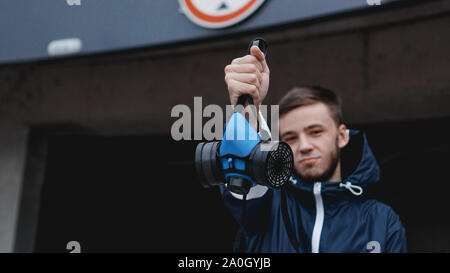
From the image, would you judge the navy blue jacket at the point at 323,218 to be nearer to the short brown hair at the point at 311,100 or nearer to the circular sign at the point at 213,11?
the short brown hair at the point at 311,100

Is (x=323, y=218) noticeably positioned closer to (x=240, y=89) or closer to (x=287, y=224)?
(x=287, y=224)

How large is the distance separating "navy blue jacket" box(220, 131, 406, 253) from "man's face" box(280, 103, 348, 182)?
6 centimetres

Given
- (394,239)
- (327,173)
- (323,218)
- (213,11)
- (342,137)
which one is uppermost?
(213,11)

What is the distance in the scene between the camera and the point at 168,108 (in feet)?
13.9

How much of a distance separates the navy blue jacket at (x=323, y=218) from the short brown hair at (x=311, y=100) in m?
0.33

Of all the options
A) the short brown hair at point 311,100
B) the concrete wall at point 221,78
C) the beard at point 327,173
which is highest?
the concrete wall at point 221,78

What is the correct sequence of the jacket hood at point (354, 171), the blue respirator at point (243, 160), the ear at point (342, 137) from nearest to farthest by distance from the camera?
the blue respirator at point (243, 160) < the jacket hood at point (354, 171) < the ear at point (342, 137)

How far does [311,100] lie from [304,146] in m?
0.33

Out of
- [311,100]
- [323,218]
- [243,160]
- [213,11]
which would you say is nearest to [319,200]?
[323,218]

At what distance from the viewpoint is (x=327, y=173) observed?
6.24 ft

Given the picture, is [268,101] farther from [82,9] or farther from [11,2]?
[11,2]

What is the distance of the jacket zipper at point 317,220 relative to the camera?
1.71 meters

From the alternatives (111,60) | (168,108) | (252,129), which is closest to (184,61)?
(168,108)

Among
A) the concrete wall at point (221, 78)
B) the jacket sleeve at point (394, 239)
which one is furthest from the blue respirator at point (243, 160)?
the concrete wall at point (221, 78)
